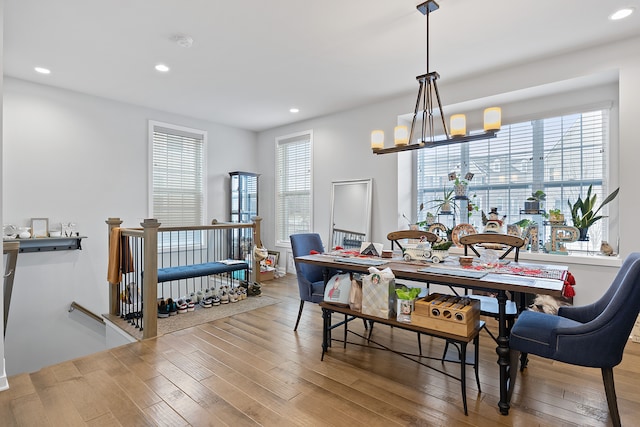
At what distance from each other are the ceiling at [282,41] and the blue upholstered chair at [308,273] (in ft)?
6.34

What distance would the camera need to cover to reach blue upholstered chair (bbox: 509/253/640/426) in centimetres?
167

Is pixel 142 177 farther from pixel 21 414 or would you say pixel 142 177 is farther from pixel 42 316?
pixel 21 414

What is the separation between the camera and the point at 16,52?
337 cm

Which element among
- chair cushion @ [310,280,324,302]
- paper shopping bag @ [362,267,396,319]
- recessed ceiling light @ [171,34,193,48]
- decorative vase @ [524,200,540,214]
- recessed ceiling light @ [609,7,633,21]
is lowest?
chair cushion @ [310,280,324,302]

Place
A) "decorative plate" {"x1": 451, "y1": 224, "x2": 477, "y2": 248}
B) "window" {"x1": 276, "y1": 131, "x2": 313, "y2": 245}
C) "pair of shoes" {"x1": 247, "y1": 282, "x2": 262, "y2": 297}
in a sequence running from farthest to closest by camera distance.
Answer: "window" {"x1": 276, "y1": 131, "x2": 313, "y2": 245} < "pair of shoes" {"x1": 247, "y1": 282, "x2": 262, "y2": 297} < "decorative plate" {"x1": 451, "y1": 224, "x2": 477, "y2": 248}

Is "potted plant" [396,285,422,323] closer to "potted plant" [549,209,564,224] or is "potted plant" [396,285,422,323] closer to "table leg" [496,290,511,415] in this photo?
"table leg" [496,290,511,415]

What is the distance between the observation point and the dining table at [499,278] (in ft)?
6.27

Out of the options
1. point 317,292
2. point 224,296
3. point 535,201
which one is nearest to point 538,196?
point 535,201

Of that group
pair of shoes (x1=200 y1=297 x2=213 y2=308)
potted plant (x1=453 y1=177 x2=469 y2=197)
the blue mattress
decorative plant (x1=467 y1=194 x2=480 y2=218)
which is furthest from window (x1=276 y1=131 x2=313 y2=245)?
decorative plant (x1=467 y1=194 x2=480 y2=218)

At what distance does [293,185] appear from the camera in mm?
6160

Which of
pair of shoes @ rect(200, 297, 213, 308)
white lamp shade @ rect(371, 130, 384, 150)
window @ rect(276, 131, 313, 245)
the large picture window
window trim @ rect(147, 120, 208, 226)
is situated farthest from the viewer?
window @ rect(276, 131, 313, 245)

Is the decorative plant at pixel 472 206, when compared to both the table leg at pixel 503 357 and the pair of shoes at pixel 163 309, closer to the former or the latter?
the table leg at pixel 503 357

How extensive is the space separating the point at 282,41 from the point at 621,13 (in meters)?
2.83

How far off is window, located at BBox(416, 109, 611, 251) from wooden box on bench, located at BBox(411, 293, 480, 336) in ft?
7.83
